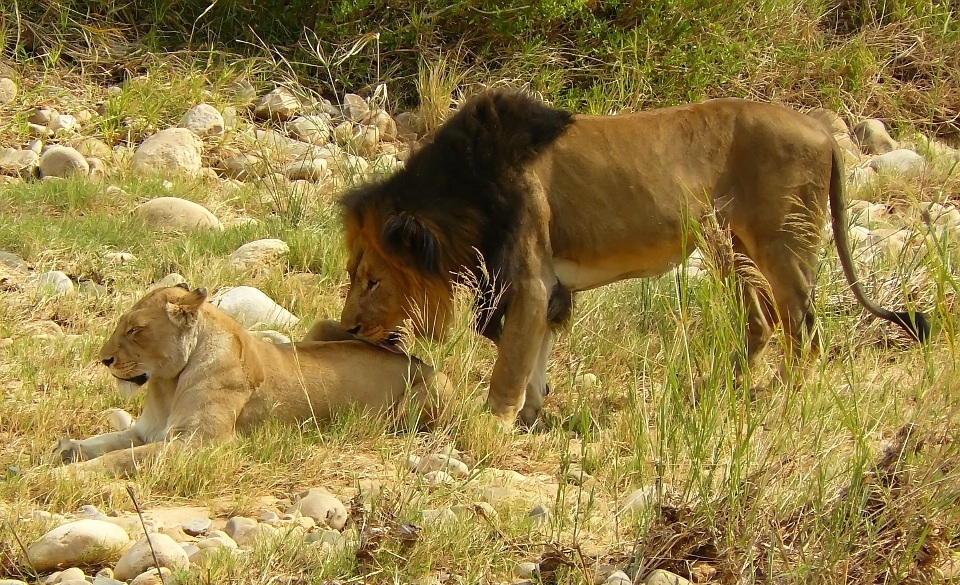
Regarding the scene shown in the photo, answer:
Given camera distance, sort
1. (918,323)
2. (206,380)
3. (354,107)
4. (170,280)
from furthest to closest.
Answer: (354,107) < (170,280) < (918,323) < (206,380)

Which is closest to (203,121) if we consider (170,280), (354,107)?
(354,107)

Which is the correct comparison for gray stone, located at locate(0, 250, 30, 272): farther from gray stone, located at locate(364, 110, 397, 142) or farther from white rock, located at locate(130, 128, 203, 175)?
gray stone, located at locate(364, 110, 397, 142)

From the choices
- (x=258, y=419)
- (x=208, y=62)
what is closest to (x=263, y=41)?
(x=208, y=62)

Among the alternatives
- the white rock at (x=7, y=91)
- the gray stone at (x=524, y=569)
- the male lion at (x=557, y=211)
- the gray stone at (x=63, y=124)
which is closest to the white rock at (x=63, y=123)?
the gray stone at (x=63, y=124)

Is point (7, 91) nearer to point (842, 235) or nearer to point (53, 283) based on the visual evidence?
point (53, 283)

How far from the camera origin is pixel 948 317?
13.9 feet

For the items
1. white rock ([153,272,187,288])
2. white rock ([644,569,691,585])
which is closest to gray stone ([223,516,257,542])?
white rock ([644,569,691,585])

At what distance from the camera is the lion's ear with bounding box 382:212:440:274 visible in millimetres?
5418

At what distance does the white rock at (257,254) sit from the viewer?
694 centimetres

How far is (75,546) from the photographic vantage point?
3.68 meters

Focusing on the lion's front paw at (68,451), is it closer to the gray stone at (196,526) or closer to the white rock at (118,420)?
the white rock at (118,420)

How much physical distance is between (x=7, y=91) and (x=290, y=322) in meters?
4.06

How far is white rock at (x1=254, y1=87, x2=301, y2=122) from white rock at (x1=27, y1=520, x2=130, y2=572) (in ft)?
20.5

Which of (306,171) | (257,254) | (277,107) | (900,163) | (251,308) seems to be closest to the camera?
(251,308)
